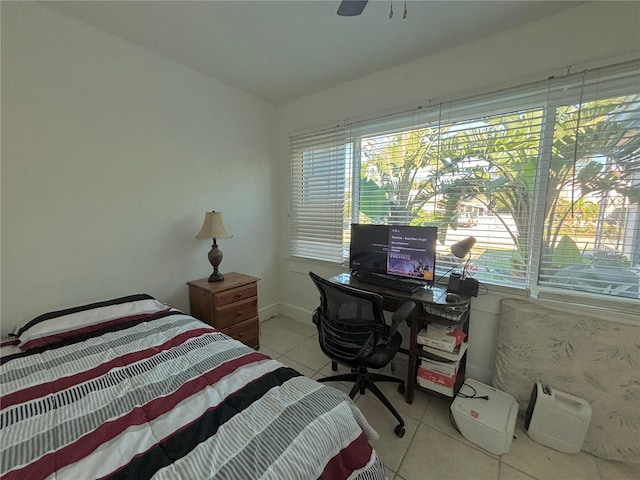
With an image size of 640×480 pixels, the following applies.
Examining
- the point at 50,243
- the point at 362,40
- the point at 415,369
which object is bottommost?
the point at 415,369

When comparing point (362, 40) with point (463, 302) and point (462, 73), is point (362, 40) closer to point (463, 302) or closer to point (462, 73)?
point (462, 73)

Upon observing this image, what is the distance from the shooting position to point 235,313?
2303mm

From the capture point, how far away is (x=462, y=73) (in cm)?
193

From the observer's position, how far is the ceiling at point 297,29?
5.16ft

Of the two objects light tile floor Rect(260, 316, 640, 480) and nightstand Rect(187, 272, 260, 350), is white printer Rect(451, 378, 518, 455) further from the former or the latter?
nightstand Rect(187, 272, 260, 350)

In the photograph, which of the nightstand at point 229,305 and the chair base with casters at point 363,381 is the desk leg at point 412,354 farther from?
the nightstand at point 229,305

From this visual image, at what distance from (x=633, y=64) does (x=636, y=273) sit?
1185mm

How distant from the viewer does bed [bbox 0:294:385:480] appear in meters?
0.76

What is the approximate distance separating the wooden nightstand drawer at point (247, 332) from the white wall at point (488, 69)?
36.7 inches

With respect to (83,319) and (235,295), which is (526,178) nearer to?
(235,295)

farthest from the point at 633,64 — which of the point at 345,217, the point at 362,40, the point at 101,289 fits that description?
the point at 101,289

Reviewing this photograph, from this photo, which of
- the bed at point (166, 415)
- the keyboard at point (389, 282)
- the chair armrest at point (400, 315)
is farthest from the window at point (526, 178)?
the bed at point (166, 415)

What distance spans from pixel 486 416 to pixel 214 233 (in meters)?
2.35

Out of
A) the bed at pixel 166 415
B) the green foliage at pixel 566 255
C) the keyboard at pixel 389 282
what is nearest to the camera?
the bed at pixel 166 415
